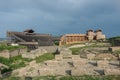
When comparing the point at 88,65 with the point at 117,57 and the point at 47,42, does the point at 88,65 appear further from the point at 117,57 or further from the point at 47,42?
the point at 47,42

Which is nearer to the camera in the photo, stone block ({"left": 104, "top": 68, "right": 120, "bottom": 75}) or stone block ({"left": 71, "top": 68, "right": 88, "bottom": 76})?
stone block ({"left": 104, "top": 68, "right": 120, "bottom": 75})

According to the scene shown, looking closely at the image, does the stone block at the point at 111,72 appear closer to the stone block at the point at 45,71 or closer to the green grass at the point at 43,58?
the stone block at the point at 45,71

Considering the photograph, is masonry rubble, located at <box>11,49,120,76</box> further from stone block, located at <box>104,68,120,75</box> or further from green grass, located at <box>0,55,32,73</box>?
green grass, located at <box>0,55,32,73</box>

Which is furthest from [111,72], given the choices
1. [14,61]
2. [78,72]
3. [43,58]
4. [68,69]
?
[14,61]

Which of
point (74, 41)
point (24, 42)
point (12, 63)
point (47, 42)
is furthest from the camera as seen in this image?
point (74, 41)

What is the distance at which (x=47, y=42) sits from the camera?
2092 inches

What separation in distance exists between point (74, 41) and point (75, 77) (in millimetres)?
35152

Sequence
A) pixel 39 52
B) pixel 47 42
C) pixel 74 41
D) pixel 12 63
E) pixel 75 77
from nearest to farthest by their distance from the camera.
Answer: pixel 75 77 < pixel 12 63 < pixel 39 52 < pixel 47 42 < pixel 74 41

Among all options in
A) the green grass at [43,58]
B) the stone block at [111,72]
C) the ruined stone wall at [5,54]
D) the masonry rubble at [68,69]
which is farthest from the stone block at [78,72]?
the ruined stone wall at [5,54]

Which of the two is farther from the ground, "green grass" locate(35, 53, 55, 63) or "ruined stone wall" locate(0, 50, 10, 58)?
"ruined stone wall" locate(0, 50, 10, 58)

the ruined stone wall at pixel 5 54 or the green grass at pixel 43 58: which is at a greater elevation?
the ruined stone wall at pixel 5 54

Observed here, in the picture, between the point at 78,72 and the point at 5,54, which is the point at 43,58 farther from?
the point at 78,72

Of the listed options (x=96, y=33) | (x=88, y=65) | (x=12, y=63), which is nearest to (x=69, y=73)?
(x=88, y=65)

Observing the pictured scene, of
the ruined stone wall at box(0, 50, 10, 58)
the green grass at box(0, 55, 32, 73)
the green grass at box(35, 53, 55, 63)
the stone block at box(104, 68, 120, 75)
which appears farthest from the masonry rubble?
the ruined stone wall at box(0, 50, 10, 58)
